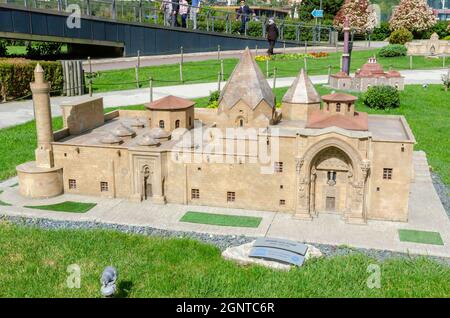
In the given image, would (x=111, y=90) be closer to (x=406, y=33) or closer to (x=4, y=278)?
(x=4, y=278)

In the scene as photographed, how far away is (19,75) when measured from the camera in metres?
49.7

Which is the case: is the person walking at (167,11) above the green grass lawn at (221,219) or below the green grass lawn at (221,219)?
above

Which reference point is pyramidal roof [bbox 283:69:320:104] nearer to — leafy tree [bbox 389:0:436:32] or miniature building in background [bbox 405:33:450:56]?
miniature building in background [bbox 405:33:450:56]

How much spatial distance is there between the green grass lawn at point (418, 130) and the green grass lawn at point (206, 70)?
8.85 metres

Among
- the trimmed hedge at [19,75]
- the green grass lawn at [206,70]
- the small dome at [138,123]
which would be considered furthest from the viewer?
the green grass lawn at [206,70]

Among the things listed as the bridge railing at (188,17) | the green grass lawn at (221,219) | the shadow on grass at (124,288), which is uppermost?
the bridge railing at (188,17)

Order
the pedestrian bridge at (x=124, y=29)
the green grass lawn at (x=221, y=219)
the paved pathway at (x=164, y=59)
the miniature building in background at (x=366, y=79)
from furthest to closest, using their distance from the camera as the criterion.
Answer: the paved pathway at (x=164, y=59) → the miniature building in background at (x=366, y=79) → the pedestrian bridge at (x=124, y=29) → the green grass lawn at (x=221, y=219)

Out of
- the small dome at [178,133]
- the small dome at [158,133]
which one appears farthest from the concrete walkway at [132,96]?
the small dome at [158,133]

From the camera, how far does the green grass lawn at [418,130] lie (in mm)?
38406

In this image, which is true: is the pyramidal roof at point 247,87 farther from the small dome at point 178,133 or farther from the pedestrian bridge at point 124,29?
the pedestrian bridge at point 124,29

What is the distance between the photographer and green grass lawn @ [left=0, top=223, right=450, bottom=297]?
805 inches

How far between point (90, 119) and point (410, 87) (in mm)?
37121

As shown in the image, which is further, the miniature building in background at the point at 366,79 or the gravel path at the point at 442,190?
the miniature building in background at the point at 366,79

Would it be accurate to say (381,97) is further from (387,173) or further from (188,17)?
(188,17)
